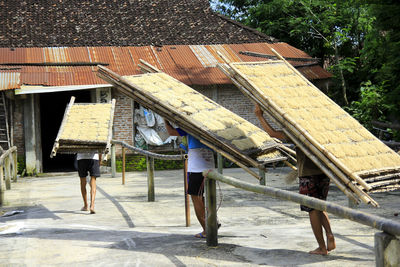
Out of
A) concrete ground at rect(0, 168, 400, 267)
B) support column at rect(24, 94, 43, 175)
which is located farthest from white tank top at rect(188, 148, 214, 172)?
support column at rect(24, 94, 43, 175)

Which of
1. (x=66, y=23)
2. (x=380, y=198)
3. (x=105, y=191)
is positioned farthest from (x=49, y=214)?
(x=66, y=23)

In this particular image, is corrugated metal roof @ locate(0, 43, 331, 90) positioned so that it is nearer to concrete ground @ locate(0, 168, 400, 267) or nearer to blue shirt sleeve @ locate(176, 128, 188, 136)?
concrete ground @ locate(0, 168, 400, 267)

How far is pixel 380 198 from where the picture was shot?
9555 millimetres

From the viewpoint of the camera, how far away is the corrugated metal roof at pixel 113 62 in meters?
15.8

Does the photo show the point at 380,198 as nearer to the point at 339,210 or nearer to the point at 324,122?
the point at 324,122

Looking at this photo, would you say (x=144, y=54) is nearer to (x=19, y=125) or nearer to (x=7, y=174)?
(x=19, y=125)

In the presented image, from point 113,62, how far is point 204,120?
11.2m

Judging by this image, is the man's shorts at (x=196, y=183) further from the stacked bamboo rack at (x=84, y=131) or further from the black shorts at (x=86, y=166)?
the black shorts at (x=86, y=166)

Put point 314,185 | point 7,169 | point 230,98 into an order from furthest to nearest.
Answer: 1. point 230,98
2. point 7,169
3. point 314,185

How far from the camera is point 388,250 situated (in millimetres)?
3295

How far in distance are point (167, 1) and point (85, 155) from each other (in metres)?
12.8

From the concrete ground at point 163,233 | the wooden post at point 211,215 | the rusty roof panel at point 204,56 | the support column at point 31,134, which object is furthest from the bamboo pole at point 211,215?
the rusty roof panel at point 204,56

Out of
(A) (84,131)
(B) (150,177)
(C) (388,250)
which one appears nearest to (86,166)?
(A) (84,131)

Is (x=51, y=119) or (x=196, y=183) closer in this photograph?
(x=196, y=183)
